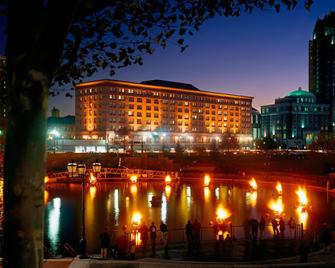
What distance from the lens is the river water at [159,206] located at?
104 ft

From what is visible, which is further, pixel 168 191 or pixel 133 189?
pixel 133 189

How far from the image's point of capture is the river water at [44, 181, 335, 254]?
31797 millimetres

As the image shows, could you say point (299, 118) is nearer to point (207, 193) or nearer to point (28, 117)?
point (207, 193)

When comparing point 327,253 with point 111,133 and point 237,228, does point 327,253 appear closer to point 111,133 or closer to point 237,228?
point 237,228

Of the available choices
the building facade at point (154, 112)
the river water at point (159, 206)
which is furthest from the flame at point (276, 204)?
the building facade at point (154, 112)

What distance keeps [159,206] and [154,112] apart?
127m

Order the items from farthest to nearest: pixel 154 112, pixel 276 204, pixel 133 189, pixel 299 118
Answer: pixel 299 118
pixel 154 112
pixel 133 189
pixel 276 204

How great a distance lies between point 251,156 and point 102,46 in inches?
3916

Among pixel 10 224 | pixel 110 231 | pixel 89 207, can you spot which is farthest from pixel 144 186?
pixel 10 224

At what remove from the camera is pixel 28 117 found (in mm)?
5293

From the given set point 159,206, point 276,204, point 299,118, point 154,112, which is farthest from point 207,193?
point 299,118

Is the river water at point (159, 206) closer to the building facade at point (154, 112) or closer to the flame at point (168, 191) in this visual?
the flame at point (168, 191)

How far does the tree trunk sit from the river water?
64.7 feet

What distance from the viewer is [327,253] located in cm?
1931
